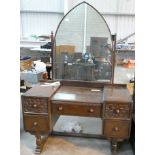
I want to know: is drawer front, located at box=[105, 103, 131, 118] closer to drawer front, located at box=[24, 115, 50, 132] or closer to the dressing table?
the dressing table

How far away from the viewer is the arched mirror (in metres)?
2.06

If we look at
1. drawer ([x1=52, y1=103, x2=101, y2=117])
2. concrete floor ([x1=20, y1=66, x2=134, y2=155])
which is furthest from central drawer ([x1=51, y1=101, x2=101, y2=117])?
concrete floor ([x1=20, y1=66, x2=134, y2=155])

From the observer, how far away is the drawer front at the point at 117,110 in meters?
1.61

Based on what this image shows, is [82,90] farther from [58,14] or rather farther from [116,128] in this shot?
[58,14]

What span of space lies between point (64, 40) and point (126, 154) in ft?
3.83

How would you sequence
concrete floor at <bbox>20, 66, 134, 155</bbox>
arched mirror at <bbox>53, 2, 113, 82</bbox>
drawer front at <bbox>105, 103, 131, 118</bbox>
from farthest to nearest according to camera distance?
arched mirror at <bbox>53, 2, 113, 82</bbox>
concrete floor at <bbox>20, 66, 134, 155</bbox>
drawer front at <bbox>105, 103, 131, 118</bbox>

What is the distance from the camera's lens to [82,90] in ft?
6.33

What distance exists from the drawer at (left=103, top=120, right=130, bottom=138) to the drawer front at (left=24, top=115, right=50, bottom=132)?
46 cm

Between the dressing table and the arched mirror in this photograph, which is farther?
the arched mirror

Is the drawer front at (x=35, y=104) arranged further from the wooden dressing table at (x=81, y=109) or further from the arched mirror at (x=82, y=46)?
the arched mirror at (x=82, y=46)

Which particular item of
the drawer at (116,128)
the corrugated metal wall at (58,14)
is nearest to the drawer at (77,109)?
the drawer at (116,128)

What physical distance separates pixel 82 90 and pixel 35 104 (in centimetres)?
45
